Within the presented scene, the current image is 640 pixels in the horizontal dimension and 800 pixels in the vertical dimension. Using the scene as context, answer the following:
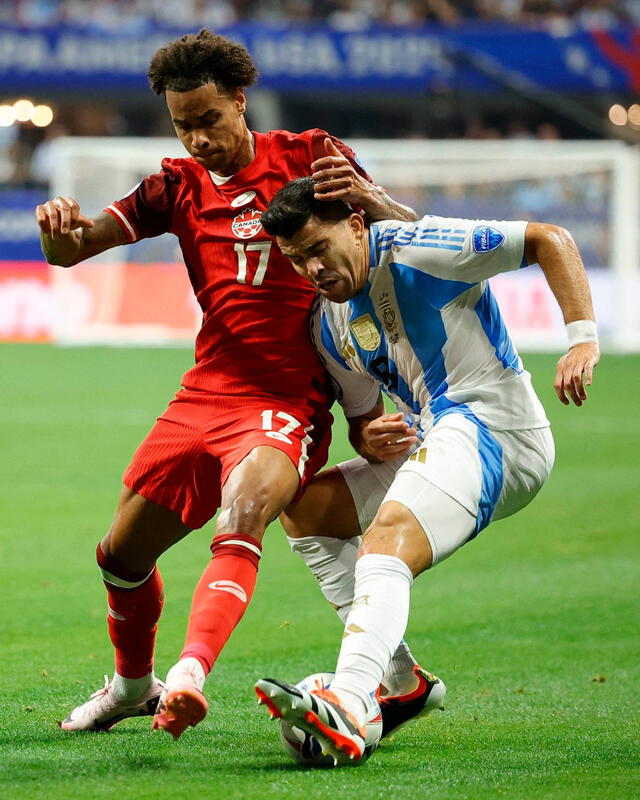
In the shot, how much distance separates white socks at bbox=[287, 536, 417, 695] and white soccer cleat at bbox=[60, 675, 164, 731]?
73 cm

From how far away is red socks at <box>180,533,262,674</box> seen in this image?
3.66 metres

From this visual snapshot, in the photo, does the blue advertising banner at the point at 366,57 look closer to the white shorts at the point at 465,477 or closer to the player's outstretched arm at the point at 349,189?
the player's outstretched arm at the point at 349,189

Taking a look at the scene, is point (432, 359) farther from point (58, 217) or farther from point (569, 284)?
point (58, 217)

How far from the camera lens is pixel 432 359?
415cm

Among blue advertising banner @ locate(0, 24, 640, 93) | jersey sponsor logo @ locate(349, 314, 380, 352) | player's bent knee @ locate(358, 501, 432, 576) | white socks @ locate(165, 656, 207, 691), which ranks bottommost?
white socks @ locate(165, 656, 207, 691)

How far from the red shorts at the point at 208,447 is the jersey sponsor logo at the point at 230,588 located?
52 cm

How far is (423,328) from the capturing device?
412cm

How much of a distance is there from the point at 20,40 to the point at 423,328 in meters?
21.2

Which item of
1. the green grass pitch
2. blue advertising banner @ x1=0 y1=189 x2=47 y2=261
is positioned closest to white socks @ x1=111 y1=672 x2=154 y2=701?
the green grass pitch

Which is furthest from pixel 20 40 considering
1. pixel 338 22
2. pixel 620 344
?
pixel 620 344

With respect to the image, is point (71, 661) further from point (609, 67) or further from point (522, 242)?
point (609, 67)

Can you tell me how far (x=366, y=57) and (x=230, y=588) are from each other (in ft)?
66.6

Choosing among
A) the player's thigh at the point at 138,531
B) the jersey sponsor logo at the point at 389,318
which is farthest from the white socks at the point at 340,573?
the jersey sponsor logo at the point at 389,318

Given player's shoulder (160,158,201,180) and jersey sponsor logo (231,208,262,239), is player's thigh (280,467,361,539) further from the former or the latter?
player's shoulder (160,158,201,180)
